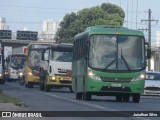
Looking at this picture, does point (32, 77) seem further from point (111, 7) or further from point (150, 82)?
point (111, 7)

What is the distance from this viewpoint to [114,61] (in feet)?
111

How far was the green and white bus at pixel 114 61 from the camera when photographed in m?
33.7

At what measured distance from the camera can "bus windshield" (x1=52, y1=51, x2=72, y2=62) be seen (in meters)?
47.7

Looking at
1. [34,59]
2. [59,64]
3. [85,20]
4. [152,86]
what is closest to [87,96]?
[152,86]

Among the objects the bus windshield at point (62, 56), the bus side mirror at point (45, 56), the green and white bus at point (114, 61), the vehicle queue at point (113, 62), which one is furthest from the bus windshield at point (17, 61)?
the green and white bus at point (114, 61)

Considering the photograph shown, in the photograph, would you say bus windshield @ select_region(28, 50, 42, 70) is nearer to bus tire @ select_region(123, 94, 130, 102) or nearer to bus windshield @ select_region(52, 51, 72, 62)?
bus windshield @ select_region(52, 51, 72, 62)

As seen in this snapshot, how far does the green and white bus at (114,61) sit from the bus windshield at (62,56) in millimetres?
13165

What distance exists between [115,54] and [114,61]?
0.99 ft

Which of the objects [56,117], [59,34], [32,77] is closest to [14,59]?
[32,77]

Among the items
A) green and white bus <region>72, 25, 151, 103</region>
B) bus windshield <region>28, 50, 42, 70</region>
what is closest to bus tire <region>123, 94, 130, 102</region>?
green and white bus <region>72, 25, 151, 103</region>

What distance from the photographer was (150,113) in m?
15.8

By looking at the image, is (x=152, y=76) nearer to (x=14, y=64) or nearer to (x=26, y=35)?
(x=14, y=64)

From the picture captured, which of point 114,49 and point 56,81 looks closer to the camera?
point 114,49

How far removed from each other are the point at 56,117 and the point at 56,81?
26.5 meters
